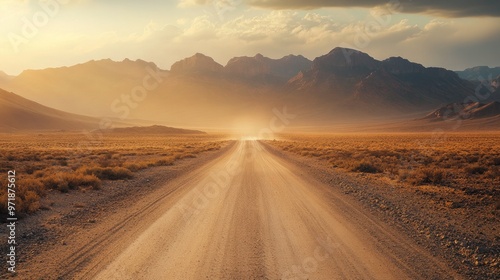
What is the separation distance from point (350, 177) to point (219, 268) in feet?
43.7

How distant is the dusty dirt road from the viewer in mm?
5977

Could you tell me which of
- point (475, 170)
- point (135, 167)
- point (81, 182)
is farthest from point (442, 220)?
point (135, 167)

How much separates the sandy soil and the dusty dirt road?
0.02 metres

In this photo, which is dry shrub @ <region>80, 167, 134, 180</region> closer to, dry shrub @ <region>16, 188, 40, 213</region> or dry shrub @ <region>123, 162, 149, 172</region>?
dry shrub @ <region>123, 162, 149, 172</region>

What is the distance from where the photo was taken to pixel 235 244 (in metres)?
7.30

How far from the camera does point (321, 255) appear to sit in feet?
22.0

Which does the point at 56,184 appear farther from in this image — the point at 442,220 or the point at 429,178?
the point at 429,178

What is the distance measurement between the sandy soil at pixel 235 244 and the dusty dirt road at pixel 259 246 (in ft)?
0.06

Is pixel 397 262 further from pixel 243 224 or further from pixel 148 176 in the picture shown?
pixel 148 176

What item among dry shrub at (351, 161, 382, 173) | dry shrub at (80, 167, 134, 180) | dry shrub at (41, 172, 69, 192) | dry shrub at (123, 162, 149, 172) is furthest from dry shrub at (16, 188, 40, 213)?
dry shrub at (351, 161, 382, 173)

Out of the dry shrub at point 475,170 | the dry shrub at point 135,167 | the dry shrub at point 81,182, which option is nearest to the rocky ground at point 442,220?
the dry shrub at point 475,170

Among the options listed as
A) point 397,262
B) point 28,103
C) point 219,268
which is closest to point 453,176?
point 397,262

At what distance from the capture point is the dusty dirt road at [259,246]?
598cm

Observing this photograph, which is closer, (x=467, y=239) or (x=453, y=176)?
(x=467, y=239)
